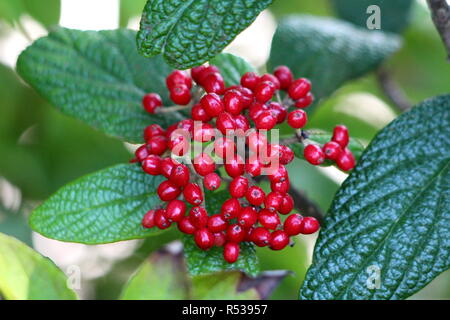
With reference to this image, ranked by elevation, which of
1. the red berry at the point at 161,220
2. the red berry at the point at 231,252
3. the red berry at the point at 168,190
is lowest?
the red berry at the point at 231,252

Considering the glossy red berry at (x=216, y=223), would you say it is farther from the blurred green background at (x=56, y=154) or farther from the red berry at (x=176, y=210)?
the blurred green background at (x=56, y=154)

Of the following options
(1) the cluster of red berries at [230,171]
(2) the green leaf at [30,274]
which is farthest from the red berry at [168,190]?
(2) the green leaf at [30,274]

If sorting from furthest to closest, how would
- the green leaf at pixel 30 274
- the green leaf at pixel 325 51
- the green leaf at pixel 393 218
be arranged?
the green leaf at pixel 325 51
the green leaf at pixel 393 218
the green leaf at pixel 30 274

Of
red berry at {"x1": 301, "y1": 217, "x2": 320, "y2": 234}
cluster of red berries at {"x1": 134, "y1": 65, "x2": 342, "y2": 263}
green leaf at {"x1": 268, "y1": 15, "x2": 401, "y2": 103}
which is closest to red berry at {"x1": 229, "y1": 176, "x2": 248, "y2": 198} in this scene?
cluster of red berries at {"x1": 134, "y1": 65, "x2": 342, "y2": 263}

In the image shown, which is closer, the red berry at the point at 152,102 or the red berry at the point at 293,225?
the red berry at the point at 293,225

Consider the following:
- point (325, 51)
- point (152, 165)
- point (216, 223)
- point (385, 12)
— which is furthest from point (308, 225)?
point (385, 12)
